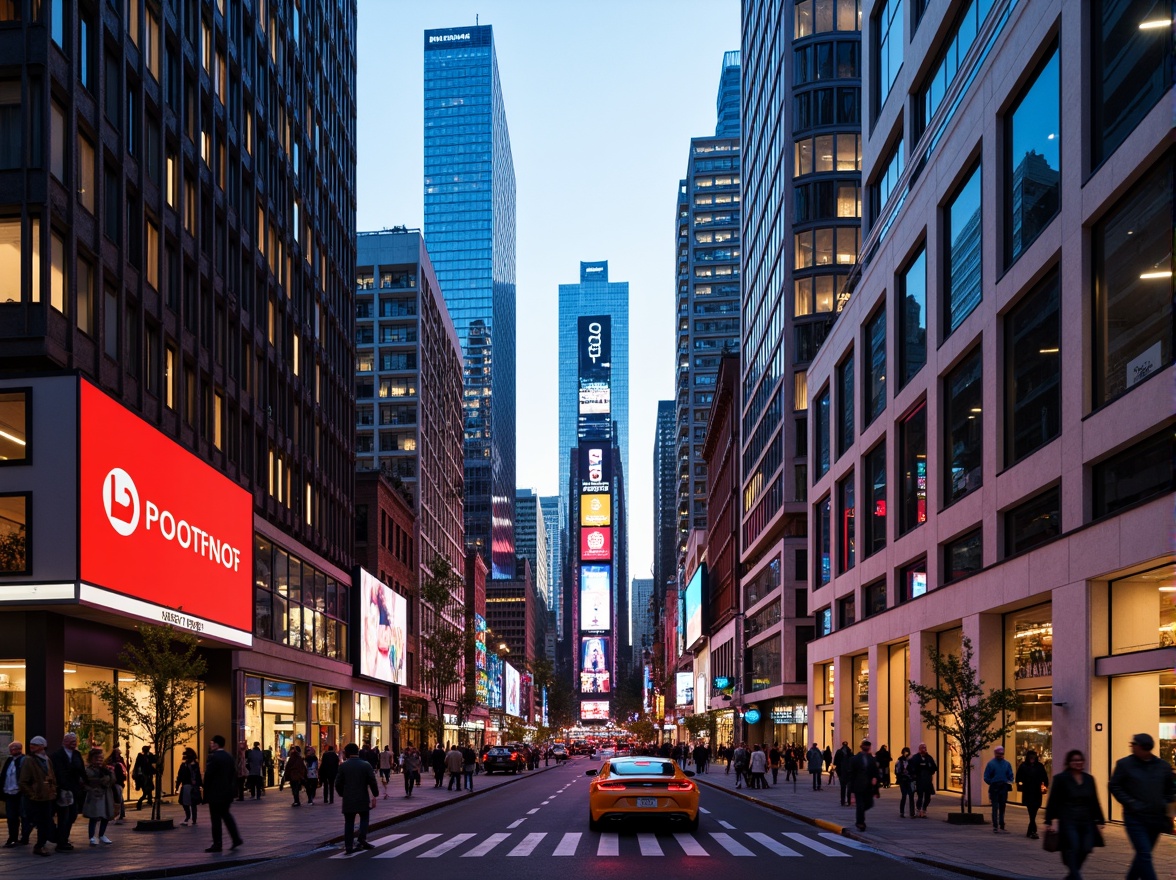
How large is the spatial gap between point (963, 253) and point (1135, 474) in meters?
14.0

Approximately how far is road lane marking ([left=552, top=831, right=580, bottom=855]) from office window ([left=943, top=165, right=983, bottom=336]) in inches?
778

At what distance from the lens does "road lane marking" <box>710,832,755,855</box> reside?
19.7m

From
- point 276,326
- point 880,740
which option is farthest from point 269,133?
point 880,740

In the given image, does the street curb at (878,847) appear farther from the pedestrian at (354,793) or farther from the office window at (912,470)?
the office window at (912,470)

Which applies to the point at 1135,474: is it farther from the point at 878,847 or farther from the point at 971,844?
the point at 878,847

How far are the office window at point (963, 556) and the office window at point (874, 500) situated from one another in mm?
8570

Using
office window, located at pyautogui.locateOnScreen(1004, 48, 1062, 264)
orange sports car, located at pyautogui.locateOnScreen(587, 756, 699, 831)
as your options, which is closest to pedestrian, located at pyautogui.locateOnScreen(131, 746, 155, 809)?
orange sports car, located at pyautogui.locateOnScreen(587, 756, 699, 831)

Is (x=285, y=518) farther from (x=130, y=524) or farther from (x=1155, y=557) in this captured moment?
(x=1155, y=557)

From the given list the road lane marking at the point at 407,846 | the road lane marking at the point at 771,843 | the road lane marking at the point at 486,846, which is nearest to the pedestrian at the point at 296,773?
the road lane marking at the point at 407,846

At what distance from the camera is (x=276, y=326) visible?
4894 centimetres

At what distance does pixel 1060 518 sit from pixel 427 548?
79.1 metres

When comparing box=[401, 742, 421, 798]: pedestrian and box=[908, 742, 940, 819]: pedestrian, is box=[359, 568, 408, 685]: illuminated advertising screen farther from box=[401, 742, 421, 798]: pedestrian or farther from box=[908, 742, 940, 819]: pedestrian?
box=[908, 742, 940, 819]: pedestrian

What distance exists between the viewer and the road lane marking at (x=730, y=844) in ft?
64.6

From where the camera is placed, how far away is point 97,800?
2198 cm
